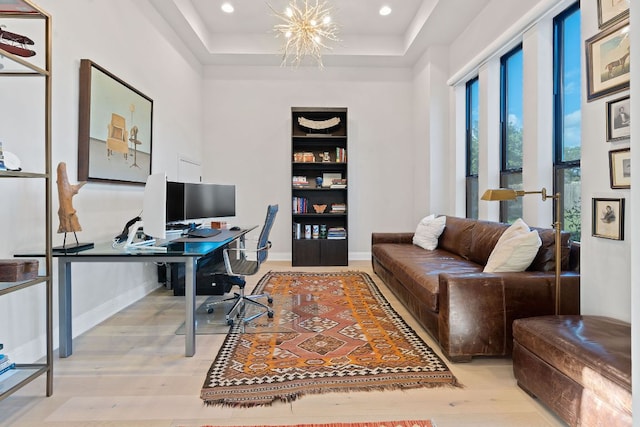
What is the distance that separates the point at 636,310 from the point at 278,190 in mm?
5038

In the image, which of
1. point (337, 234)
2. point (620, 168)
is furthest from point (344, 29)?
point (620, 168)

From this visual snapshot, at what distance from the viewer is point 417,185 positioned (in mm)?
5707

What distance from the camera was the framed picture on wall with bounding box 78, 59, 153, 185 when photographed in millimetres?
2777

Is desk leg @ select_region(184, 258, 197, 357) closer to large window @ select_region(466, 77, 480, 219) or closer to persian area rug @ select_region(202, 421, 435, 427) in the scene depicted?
persian area rug @ select_region(202, 421, 435, 427)

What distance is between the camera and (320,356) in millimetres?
2312

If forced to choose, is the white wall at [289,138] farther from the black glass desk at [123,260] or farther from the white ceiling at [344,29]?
the black glass desk at [123,260]

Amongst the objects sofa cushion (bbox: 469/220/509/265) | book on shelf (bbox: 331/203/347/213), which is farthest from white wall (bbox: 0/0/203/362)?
sofa cushion (bbox: 469/220/509/265)

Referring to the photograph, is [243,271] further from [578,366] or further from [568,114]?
[568,114]

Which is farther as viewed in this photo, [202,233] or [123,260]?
[202,233]

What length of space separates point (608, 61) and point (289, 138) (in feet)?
14.6

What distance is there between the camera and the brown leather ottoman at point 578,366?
4.41 ft

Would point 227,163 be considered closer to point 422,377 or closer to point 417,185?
point 417,185

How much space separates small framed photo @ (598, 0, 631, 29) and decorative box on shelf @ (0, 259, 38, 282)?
10.7ft

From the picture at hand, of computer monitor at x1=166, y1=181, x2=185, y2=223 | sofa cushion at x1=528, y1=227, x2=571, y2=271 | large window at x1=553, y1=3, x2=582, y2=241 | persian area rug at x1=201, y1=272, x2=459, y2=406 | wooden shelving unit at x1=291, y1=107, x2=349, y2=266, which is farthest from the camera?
wooden shelving unit at x1=291, y1=107, x2=349, y2=266
